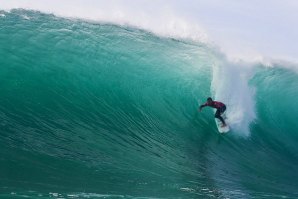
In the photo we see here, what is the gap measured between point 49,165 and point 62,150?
0.54m

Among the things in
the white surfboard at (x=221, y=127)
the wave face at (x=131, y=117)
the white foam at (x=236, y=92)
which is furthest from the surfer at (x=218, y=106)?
the white foam at (x=236, y=92)

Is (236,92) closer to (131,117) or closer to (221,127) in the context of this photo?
(221,127)

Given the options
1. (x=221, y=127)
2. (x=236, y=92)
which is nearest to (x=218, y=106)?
(x=221, y=127)

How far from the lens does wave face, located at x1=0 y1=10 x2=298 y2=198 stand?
7367 millimetres

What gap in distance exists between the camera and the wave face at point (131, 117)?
7.37 m

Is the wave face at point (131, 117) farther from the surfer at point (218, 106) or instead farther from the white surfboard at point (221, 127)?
the surfer at point (218, 106)

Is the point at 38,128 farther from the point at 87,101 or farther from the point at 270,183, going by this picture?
the point at 270,183

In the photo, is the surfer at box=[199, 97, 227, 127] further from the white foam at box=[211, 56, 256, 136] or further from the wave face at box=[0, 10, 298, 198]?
the white foam at box=[211, 56, 256, 136]

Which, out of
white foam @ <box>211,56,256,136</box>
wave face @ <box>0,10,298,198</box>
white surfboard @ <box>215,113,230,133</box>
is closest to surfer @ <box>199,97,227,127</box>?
white surfboard @ <box>215,113,230,133</box>

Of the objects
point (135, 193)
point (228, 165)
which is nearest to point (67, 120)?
point (135, 193)

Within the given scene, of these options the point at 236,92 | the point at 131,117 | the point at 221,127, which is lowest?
the point at 131,117

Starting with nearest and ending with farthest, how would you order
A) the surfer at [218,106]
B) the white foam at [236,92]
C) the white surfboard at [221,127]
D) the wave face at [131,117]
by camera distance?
the wave face at [131,117] < the surfer at [218,106] < the white surfboard at [221,127] < the white foam at [236,92]

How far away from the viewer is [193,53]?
13.5 metres

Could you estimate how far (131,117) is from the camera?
10109 millimetres
